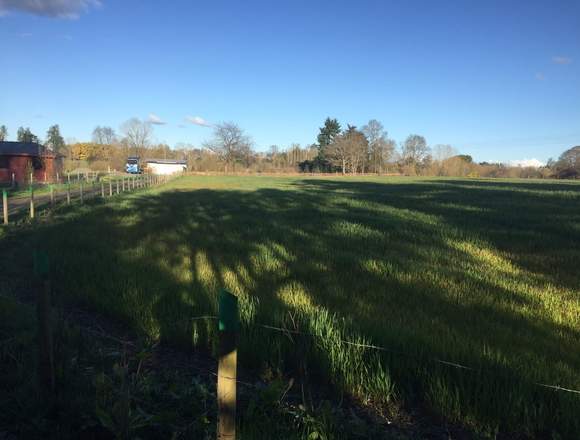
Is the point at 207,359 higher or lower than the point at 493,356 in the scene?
lower

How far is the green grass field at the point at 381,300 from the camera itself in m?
3.39

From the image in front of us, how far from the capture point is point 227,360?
7.23 feet

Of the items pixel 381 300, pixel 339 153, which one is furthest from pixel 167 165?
pixel 381 300

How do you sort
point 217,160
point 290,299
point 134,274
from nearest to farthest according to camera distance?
point 290,299, point 134,274, point 217,160

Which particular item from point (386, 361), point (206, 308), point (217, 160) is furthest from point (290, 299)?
point (217, 160)

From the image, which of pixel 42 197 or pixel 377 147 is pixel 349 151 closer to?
pixel 377 147

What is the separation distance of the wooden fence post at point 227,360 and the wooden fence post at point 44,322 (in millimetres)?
1590

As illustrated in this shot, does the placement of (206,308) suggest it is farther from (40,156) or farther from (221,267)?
(40,156)

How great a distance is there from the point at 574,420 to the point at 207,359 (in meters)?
3.05

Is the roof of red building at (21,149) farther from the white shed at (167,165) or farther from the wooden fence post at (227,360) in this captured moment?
the white shed at (167,165)

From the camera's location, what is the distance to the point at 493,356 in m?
3.73

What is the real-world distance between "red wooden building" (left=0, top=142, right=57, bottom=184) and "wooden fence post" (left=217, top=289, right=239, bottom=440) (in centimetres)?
4063

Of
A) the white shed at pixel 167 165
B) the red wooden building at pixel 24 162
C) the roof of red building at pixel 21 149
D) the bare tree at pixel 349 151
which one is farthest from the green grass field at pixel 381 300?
the white shed at pixel 167 165

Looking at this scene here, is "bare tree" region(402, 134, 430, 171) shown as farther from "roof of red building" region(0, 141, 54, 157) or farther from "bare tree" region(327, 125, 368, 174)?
"roof of red building" region(0, 141, 54, 157)
